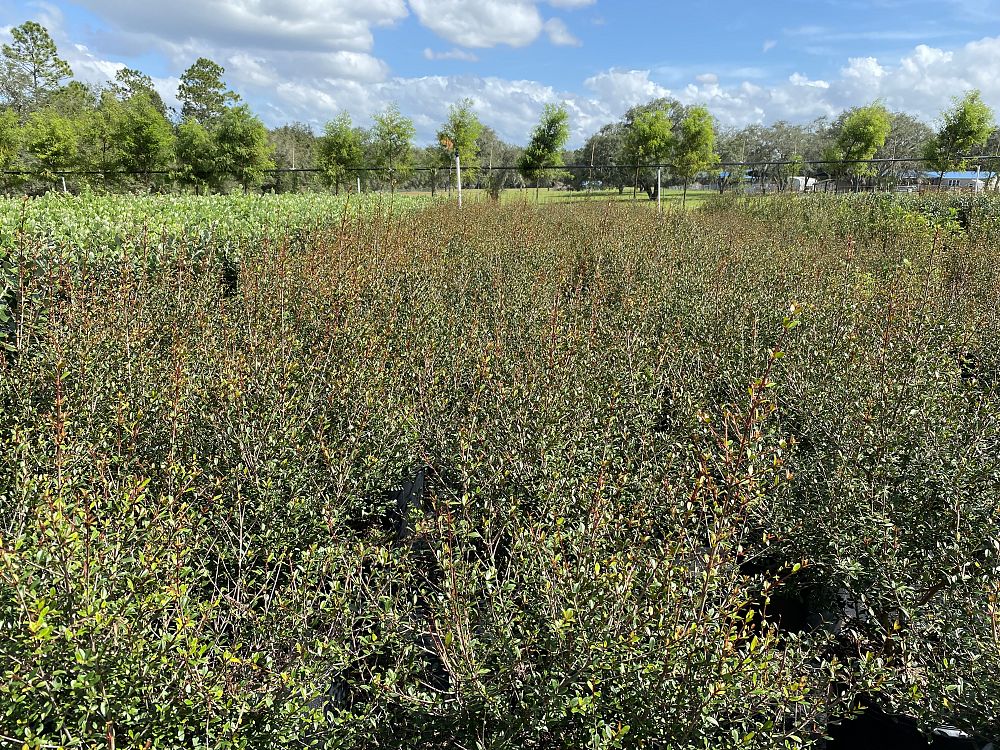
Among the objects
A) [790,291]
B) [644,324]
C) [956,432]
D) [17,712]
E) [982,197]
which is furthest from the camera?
[982,197]

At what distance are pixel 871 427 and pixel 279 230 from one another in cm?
692

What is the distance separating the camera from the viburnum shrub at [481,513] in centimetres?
147

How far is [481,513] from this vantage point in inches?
94.3

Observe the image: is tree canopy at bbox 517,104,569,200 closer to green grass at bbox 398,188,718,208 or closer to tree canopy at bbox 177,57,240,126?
green grass at bbox 398,188,718,208

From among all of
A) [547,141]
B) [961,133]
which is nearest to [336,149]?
[547,141]

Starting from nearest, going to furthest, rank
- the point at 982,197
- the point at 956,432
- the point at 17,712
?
the point at 17,712, the point at 956,432, the point at 982,197

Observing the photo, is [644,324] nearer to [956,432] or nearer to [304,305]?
[956,432]

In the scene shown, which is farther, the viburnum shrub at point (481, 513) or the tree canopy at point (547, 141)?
the tree canopy at point (547, 141)

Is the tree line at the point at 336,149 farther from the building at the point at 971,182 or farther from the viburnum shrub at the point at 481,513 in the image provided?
the viburnum shrub at the point at 481,513

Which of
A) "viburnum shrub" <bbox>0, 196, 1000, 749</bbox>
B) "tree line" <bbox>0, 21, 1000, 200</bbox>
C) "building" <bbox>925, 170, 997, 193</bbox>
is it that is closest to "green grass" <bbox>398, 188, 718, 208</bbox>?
"tree line" <bbox>0, 21, 1000, 200</bbox>

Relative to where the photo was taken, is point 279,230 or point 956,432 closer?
point 956,432

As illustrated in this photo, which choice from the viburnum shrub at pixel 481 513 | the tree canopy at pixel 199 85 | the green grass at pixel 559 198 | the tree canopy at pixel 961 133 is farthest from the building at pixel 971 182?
the tree canopy at pixel 199 85

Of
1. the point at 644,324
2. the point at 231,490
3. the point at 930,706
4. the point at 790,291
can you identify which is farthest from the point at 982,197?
the point at 231,490

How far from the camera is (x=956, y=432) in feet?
8.73
